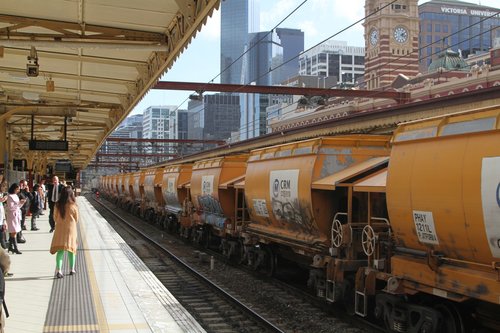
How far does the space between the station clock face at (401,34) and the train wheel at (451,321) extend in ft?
329

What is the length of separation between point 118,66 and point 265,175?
154 inches

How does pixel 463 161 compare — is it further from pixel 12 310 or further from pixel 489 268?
pixel 12 310

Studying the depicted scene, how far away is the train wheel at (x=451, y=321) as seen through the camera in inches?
275

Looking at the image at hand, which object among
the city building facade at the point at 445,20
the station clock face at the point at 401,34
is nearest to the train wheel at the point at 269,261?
the station clock face at the point at 401,34

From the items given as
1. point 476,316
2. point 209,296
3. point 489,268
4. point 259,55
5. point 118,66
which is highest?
point 259,55

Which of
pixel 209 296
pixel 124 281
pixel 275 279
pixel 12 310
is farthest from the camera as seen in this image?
pixel 275 279

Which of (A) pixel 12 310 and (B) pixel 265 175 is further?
(B) pixel 265 175

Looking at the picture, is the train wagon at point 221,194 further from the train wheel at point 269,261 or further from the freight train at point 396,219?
the train wheel at point 269,261

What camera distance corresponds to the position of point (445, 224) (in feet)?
21.1

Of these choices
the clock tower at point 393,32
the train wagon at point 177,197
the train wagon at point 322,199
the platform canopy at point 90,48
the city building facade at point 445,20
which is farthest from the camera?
the city building facade at point 445,20

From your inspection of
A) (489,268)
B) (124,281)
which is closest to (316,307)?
(124,281)

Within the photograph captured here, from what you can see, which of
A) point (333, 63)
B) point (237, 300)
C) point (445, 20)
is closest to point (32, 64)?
point (237, 300)

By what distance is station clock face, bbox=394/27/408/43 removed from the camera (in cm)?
10100

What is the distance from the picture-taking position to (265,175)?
12352mm
